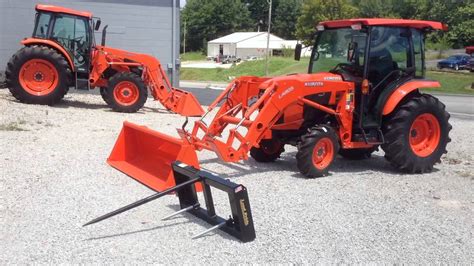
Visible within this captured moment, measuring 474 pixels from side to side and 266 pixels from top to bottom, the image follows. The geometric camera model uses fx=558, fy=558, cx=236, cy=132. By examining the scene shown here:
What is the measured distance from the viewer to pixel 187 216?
594 cm

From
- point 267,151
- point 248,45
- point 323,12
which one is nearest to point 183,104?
point 267,151

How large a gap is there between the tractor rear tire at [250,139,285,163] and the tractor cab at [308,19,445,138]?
128 centimetres

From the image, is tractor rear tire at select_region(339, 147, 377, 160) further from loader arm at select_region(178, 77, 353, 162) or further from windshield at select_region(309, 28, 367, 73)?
windshield at select_region(309, 28, 367, 73)

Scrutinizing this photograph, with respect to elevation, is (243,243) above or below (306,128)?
below

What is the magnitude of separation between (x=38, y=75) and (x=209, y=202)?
10134 millimetres

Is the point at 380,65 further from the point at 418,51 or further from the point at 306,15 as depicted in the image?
the point at 306,15

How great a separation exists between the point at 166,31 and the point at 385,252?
16295 millimetres

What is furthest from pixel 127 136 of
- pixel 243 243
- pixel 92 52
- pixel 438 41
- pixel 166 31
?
pixel 438 41

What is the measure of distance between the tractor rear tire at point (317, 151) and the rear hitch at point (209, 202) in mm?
2128

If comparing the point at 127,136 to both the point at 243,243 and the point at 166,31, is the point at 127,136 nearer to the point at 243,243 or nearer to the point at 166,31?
the point at 243,243

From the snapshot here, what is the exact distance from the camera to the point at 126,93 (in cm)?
1473

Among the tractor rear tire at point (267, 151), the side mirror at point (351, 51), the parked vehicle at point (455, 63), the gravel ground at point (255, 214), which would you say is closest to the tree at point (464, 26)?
the parked vehicle at point (455, 63)

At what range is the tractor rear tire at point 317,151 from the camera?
7621mm

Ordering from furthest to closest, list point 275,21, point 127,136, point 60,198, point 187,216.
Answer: point 275,21 < point 127,136 < point 60,198 < point 187,216
